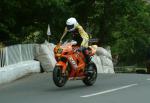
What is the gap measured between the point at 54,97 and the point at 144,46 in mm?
40011

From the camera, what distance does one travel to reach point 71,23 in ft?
48.3

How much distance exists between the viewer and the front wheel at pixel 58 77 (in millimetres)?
14078

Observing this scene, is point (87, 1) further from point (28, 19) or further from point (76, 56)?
point (76, 56)

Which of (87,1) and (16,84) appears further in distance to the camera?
(87,1)

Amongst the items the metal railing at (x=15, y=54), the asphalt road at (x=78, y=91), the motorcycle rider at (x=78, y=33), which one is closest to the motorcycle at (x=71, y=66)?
the motorcycle rider at (x=78, y=33)

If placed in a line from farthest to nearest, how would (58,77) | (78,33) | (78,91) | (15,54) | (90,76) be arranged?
(15,54) < (90,76) < (78,33) < (58,77) < (78,91)

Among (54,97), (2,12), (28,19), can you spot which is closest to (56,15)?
(28,19)

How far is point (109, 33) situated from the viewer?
1401 inches

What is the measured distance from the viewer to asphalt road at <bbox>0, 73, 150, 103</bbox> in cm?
1218

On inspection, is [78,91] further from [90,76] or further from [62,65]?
[90,76]

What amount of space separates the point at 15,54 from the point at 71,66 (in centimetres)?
513

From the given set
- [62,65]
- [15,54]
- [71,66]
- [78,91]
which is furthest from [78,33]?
[15,54]

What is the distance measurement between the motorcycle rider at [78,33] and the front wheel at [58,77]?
111 cm

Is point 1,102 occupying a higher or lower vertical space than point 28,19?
lower
